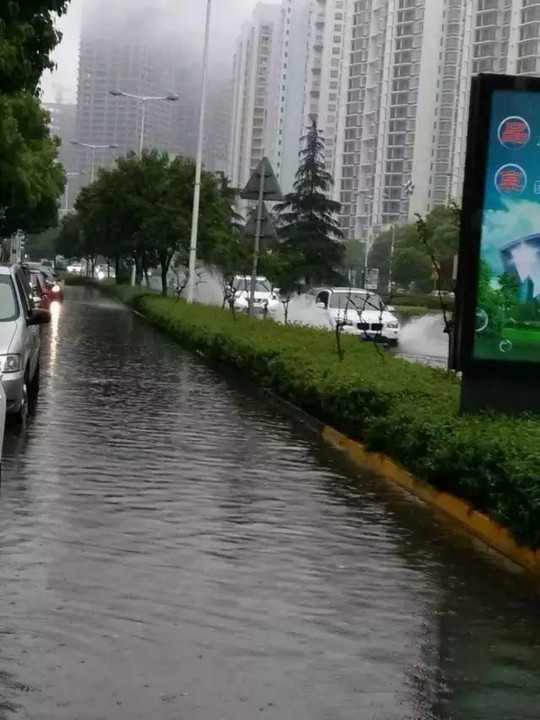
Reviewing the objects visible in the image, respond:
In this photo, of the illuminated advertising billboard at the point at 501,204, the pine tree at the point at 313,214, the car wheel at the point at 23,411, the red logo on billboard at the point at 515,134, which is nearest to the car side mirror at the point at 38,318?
the car wheel at the point at 23,411

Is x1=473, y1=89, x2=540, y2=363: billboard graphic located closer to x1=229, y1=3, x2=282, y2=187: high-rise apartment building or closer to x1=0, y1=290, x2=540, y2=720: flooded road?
x1=0, y1=290, x2=540, y2=720: flooded road

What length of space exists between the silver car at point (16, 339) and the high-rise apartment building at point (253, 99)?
51683mm

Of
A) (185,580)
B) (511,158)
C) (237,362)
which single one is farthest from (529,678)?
(237,362)

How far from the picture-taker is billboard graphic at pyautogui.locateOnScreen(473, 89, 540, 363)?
1070 centimetres

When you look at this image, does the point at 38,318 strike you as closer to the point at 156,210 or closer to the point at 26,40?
the point at 26,40

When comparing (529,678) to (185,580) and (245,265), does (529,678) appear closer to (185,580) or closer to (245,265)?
(185,580)

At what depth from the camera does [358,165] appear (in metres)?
102

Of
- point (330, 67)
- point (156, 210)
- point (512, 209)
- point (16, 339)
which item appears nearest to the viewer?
point (512, 209)

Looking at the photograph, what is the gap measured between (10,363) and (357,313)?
61.6ft

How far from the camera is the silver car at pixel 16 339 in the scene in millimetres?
12633

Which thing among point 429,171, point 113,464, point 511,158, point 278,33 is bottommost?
point 113,464

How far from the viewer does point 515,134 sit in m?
10.8

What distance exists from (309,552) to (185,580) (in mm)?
1236

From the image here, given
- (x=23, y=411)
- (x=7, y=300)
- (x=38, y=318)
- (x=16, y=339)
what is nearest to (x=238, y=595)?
(x=16, y=339)
